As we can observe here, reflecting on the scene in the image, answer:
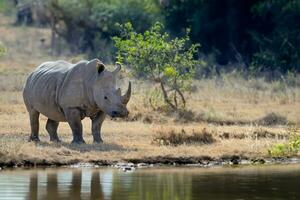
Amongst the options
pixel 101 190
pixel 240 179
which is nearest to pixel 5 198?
pixel 101 190

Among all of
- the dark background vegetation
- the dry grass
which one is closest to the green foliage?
the dry grass

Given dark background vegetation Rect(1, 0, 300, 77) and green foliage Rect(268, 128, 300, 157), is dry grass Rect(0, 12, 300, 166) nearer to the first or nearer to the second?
green foliage Rect(268, 128, 300, 157)

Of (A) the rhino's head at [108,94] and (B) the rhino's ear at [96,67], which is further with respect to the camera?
(B) the rhino's ear at [96,67]

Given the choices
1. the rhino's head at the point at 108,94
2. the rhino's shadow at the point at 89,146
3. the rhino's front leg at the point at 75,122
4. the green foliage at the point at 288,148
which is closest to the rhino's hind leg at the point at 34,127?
the rhino's front leg at the point at 75,122

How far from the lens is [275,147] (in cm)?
2219

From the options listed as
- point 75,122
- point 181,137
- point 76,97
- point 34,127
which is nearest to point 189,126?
point 181,137

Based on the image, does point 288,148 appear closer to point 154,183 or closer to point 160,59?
point 154,183

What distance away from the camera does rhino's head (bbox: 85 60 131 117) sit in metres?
22.5

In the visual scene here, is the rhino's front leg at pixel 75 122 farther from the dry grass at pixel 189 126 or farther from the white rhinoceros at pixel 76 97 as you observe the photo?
the dry grass at pixel 189 126

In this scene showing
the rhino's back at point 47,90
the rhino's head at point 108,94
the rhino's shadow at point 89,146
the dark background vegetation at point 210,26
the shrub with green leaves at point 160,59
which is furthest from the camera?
the dark background vegetation at point 210,26

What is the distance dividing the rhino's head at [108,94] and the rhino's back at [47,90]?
34.1 inches

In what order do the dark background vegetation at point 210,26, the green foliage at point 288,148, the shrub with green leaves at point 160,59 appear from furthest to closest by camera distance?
→ the dark background vegetation at point 210,26, the shrub with green leaves at point 160,59, the green foliage at point 288,148

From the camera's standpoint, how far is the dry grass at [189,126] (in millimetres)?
21159

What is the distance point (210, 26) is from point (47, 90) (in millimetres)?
22331
